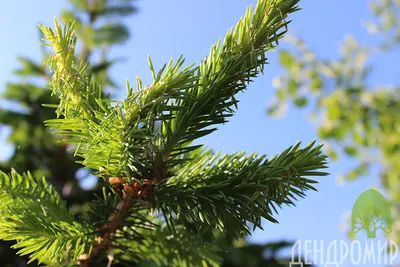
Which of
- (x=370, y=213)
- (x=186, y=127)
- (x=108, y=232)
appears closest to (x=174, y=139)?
(x=186, y=127)

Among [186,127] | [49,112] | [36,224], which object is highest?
[49,112]

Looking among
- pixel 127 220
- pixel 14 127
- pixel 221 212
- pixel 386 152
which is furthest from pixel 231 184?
pixel 386 152

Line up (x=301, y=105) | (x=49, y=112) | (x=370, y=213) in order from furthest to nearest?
(x=301, y=105) → (x=49, y=112) → (x=370, y=213)

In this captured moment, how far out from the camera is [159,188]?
0.42 metres

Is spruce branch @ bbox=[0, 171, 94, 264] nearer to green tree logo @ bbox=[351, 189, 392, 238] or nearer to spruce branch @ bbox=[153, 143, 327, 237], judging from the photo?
spruce branch @ bbox=[153, 143, 327, 237]

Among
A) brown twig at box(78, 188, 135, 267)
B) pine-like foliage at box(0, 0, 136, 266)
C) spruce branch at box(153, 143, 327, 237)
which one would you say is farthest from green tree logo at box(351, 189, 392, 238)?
pine-like foliage at box(0, 0, 136, 266)

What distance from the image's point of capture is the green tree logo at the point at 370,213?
609 millimetres

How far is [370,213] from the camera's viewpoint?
61 centimetres

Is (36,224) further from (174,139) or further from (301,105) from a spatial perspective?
(301,105)

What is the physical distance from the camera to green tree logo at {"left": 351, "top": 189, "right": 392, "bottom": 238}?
609 millimetres

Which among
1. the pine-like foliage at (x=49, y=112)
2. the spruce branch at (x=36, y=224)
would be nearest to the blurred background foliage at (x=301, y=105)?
the pine-like foliage at (x=49, y=112)

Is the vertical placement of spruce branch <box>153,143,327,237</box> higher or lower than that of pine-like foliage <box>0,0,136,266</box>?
lower

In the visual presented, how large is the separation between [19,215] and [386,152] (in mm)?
3111

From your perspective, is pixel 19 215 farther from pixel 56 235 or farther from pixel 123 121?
pixel 123 121
